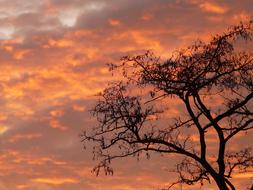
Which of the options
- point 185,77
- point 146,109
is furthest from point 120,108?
point 185,77

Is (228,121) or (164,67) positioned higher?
(164,67)

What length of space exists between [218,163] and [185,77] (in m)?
3.55

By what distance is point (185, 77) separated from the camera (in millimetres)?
24234

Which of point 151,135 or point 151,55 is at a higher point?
point 151,55

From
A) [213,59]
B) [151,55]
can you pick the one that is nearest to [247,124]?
[213,59]

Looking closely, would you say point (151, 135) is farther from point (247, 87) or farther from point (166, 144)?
point (247, 87)

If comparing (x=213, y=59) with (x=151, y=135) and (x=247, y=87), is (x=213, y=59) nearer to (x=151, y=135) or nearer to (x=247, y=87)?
(x=247, y=87)

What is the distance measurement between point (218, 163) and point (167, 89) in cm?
349

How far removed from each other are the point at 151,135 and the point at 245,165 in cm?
397

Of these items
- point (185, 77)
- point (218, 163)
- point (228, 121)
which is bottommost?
point (218, 163)

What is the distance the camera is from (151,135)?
24.8 meters

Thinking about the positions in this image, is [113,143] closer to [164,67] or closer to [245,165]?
[164,67]

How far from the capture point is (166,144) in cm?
2481

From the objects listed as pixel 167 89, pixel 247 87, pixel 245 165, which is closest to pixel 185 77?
pixel 167 89
